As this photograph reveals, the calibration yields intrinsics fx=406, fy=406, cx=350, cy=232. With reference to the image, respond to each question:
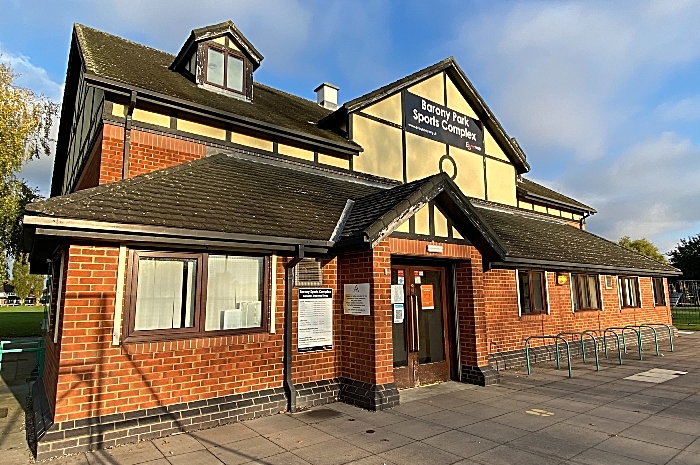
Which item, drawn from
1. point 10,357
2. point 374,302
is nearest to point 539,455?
point 374,302

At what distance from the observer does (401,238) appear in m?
7.20

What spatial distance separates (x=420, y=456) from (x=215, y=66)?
28.8ft

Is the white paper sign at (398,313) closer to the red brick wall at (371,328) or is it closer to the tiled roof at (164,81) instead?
the red brick wall at (371,328)

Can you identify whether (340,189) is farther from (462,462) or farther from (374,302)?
(462,462)

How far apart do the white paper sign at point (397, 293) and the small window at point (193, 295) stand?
7.98 ft

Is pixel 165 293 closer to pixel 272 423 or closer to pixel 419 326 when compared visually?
pixel 272 423

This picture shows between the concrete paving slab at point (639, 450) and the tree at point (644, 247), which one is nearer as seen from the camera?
the concrete paving slab at point (639, 450)

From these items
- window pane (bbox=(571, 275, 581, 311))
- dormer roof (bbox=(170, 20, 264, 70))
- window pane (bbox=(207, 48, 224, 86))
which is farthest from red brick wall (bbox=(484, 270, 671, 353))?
window pane (bbox=(207, 48, 224, 86))

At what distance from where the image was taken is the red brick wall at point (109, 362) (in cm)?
485

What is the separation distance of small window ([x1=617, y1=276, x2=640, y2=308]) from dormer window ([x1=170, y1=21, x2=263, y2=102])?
1374 centimetres

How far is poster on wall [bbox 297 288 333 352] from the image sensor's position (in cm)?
673

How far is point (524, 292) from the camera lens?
420 inches

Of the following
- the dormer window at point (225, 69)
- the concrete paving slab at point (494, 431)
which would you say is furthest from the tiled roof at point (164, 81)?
the concrete paving slab at point (494, 431)

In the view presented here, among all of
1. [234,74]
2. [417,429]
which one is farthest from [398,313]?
[234,74]
